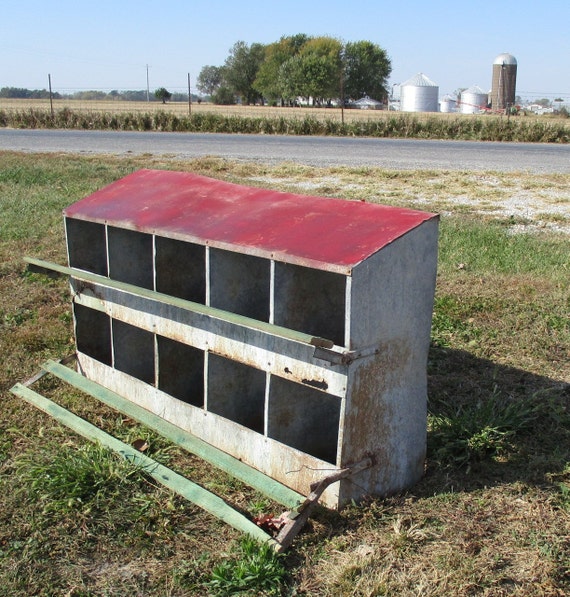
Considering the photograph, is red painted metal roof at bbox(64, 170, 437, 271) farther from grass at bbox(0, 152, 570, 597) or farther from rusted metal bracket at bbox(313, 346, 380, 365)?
grass at bbox(0, 152, 570, 597)

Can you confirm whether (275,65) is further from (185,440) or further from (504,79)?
(185,440)

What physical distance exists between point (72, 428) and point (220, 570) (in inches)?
66.1

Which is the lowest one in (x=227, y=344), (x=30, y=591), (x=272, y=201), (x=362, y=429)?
(x=30, y=591)

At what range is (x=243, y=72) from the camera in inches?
3846

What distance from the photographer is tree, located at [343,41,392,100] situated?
98438 mm

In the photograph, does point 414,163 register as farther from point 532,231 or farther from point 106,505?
point 106,505

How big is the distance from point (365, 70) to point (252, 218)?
100896mm

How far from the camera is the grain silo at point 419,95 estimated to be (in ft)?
238

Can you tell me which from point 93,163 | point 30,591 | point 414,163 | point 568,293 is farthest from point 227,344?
point 414,163

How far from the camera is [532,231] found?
9.34 m

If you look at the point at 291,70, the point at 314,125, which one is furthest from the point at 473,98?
the point at 314,125

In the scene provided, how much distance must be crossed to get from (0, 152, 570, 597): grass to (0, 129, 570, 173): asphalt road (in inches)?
473

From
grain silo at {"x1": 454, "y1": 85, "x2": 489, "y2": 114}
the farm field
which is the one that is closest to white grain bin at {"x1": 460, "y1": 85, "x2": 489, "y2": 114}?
grain silo at {"x1": 454, "y1": 85, "x2": 489, "y2": 114}

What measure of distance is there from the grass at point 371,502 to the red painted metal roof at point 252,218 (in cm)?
120
